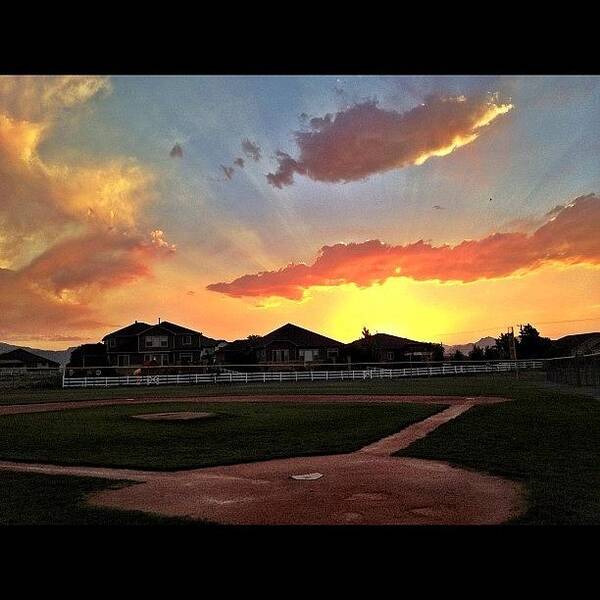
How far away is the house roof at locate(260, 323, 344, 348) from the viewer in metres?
57.7

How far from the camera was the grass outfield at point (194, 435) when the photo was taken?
32.9 feet

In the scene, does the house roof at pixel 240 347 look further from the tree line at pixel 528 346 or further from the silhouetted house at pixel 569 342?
the silhouetted house at pixel 569 342

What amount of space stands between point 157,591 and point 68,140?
15.9 meters

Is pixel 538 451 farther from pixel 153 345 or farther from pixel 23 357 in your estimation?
pixel 23 357

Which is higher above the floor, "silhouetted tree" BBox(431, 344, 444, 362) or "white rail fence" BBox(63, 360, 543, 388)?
"silhouetted tree" BBox(431, 344, 444, 362)

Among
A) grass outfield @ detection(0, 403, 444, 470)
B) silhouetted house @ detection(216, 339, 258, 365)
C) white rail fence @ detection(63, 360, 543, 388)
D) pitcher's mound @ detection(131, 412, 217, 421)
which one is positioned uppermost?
silhouetted house @ detection(216, 339, 258, 365)

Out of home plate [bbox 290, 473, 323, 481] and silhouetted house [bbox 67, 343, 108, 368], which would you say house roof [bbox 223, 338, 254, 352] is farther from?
home plate [bbox 290, 473, 323, 481]

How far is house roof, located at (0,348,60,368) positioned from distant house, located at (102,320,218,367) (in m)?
22.9

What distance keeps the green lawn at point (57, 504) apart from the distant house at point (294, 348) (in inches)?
1877

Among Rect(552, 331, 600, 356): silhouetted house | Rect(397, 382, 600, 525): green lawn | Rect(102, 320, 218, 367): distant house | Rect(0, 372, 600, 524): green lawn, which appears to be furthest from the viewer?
Rect(552, 331, 600, 356): silhouetted house

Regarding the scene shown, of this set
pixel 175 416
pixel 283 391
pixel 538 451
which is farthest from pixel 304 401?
pixel 538 451

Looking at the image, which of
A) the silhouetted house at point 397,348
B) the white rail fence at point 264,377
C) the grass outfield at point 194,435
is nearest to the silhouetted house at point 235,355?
the silhouetted house at point 397,348

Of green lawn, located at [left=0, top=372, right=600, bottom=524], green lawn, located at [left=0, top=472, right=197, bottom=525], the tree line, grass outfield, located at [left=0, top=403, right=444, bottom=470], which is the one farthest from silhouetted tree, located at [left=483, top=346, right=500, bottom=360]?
green lawn, located at [left=0, top=472, right=197, bottom=525]
